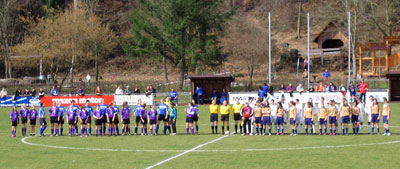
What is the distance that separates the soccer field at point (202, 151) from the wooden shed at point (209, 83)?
1925 centimetres

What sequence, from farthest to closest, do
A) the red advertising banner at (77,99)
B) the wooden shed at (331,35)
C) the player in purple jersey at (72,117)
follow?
the wooden shed at (331,35)
the red advertising banner at (77,99)
the player in purple jersey at (72,117)

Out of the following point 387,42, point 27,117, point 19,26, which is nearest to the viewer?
point 27,117

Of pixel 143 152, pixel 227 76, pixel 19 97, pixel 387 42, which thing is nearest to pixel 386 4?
pixel 387 42

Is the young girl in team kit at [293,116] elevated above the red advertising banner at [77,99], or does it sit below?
below

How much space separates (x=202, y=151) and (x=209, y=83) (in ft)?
89.3

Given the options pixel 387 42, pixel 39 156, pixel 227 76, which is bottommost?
pixel 39 156

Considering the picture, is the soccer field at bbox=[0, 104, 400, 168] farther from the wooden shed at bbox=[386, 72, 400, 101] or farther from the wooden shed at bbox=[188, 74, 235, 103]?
the wooden shed at bbox=[188, 74, 235, 103]

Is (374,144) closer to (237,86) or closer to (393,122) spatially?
(393,122)

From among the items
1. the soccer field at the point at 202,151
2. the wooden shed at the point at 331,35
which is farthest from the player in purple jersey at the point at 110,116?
the wooden shed at the point at 331,35

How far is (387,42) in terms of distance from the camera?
61656 mm

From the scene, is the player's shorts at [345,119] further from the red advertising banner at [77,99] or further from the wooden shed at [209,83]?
the red advertising banner at [77,99]

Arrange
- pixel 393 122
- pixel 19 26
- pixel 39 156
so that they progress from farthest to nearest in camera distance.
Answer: pixel 19 26 → pixel 393 122 → pixel 39 156

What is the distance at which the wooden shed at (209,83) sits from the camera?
1911 inches

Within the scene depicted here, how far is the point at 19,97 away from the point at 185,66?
74.9ft
